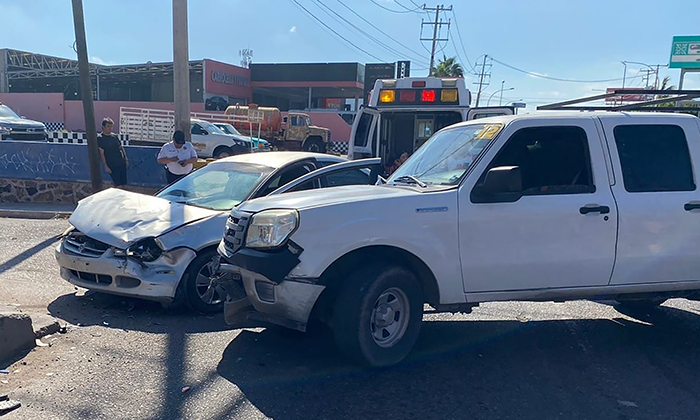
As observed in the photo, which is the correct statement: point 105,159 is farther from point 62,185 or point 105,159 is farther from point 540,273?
point 540,273

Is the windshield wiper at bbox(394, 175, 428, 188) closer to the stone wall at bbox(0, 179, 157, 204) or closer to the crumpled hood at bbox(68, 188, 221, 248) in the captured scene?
the crumpled hood at bbox(68, 188, 221, 248)

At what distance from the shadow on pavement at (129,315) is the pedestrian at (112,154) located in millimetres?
5263

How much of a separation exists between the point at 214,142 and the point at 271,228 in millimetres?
19205

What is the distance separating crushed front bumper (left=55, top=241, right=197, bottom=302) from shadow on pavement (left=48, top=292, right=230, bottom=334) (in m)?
0.23

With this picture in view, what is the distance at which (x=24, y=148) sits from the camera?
12711 millimetres

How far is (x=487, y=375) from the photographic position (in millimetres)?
4117

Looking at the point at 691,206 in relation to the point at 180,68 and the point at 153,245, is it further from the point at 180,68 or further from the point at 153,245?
the point at 180,68

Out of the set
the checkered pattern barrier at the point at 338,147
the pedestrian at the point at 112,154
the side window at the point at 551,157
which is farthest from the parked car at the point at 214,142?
the side window at the point at 551,157

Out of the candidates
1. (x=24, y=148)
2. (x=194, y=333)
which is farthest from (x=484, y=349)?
(x=24, y=148)

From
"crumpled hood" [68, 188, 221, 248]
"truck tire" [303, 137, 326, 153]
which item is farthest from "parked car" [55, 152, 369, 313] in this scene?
"truck tire" [303, 137, 326, 153]

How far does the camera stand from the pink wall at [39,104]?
3606 cm

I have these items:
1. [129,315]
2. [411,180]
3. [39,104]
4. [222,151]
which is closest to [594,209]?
[411,180]

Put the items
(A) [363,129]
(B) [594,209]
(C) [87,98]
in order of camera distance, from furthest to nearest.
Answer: (C) [87,98], (A) [363,129], (B) [594,209]

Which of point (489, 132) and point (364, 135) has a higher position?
point (489, 132)
